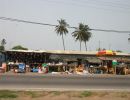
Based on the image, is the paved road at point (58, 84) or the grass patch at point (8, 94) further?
Answer: the paved road at point (58, 84)

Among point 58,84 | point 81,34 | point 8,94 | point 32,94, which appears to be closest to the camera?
point 8,94

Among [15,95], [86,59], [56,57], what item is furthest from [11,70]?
[15,95]

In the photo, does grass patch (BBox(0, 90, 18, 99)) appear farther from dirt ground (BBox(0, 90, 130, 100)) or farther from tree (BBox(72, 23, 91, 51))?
tree (BBox(72, 23, 91, 51))

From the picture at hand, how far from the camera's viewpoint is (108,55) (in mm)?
48250

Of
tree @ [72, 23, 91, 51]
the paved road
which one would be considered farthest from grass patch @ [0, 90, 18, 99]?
tree @ [72, 23, 91, 51]

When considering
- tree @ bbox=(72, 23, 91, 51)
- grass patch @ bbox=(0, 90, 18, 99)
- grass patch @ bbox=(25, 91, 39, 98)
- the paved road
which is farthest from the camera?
tree @ bbox=(72, 23, 91, 51)

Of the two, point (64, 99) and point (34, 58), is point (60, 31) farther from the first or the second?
point (64, 99)

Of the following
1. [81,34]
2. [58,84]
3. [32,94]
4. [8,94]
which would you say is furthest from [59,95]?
[81,34]

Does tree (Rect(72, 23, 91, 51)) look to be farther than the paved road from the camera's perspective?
Yes

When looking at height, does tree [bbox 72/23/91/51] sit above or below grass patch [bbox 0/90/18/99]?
above

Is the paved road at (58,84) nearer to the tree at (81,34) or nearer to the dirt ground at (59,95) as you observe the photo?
the dirt ground at (59,95)

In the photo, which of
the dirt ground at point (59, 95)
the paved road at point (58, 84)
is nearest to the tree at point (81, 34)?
the paved road at point (58, 84)

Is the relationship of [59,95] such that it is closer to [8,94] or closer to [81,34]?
[8,94]

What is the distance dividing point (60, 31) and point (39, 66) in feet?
121
